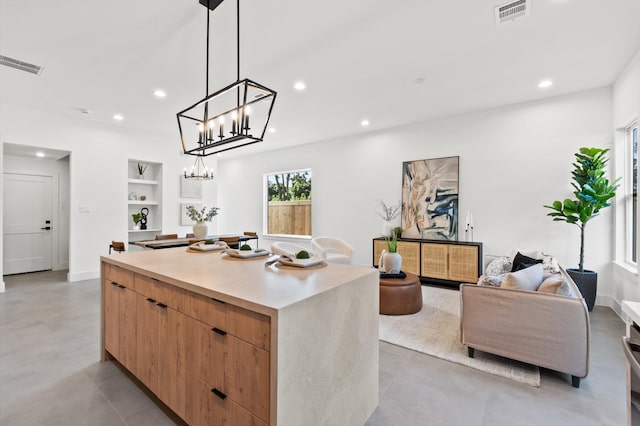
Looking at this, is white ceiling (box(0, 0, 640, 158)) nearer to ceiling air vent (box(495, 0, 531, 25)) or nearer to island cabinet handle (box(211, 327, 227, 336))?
ceiling air vent (box(495, 0, 531, 25))

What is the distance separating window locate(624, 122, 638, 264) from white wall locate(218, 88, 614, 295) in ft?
0.87

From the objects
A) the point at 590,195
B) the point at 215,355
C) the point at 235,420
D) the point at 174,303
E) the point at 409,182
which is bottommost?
the point at 235,420

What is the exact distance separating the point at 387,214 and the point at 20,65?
5590 mm

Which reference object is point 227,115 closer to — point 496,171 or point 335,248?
point 335,248

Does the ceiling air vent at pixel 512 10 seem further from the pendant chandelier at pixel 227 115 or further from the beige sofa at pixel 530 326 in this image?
the beige sofa at pixel 530 326

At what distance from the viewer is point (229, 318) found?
133 centimetres

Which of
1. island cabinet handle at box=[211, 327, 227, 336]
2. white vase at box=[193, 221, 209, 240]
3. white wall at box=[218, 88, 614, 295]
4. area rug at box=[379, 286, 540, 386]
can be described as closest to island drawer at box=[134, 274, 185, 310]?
island cabinet handle at box=[211, 327, 227, 336]

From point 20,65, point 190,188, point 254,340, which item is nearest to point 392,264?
point 254,340

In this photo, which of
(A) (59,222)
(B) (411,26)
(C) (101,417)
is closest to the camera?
(C) (101,417)

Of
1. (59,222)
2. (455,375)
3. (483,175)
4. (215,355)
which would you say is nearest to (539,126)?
(483,175)

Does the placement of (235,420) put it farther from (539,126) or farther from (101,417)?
(539,126)

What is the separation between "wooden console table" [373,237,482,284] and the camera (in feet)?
15.1

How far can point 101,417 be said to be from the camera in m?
1.81

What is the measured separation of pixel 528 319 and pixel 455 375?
690mm
